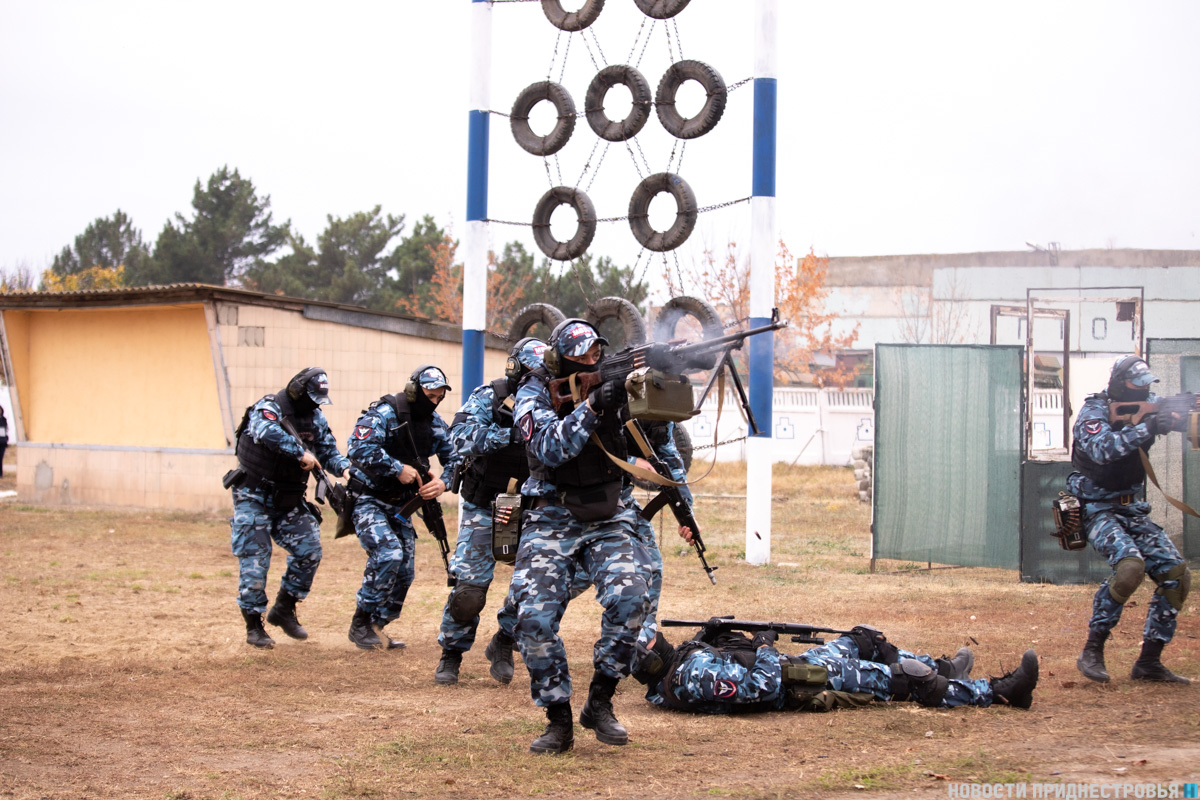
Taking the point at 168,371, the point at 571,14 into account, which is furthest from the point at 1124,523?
the point at 168,371

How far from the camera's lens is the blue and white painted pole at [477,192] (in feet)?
41.8

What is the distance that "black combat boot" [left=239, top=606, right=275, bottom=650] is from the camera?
26.5ft

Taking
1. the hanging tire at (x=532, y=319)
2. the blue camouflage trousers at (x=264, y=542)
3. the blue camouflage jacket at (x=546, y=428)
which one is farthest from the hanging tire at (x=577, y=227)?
the blue camouflage jacket at (x=546, y=428)

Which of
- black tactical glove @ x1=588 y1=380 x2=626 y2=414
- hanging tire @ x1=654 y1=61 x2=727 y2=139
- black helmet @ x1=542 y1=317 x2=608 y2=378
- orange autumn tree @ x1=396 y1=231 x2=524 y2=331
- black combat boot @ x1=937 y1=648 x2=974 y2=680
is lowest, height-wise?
black combat boot @ x1=937 y1=648 x2=974 y2=680

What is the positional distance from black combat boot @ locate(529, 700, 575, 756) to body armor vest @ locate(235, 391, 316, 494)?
139 inches

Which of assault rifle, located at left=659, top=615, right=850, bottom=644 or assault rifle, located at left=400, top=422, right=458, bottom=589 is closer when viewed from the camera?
assault rifle, located at left=659, top=615, right=850, bottom=644

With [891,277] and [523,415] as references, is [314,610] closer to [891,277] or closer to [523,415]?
[523,415]

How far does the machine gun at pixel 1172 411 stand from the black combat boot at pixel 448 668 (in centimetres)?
439

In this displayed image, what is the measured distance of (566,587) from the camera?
17.4 feet

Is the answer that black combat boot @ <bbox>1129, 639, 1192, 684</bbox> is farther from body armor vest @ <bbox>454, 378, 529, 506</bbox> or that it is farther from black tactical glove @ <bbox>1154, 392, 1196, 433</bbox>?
body armor vest @ <bbox>454, 378, 529, 506</bbox>

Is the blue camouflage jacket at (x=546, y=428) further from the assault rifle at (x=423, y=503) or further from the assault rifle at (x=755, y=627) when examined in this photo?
the assault rifle at (x=423, y=503)

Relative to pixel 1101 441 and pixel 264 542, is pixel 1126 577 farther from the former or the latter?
pixel 264 542

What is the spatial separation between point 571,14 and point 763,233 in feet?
11.2

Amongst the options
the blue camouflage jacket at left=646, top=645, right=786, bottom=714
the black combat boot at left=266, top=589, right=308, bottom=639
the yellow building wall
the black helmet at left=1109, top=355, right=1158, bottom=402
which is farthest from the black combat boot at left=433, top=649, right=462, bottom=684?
the yellow building wall
